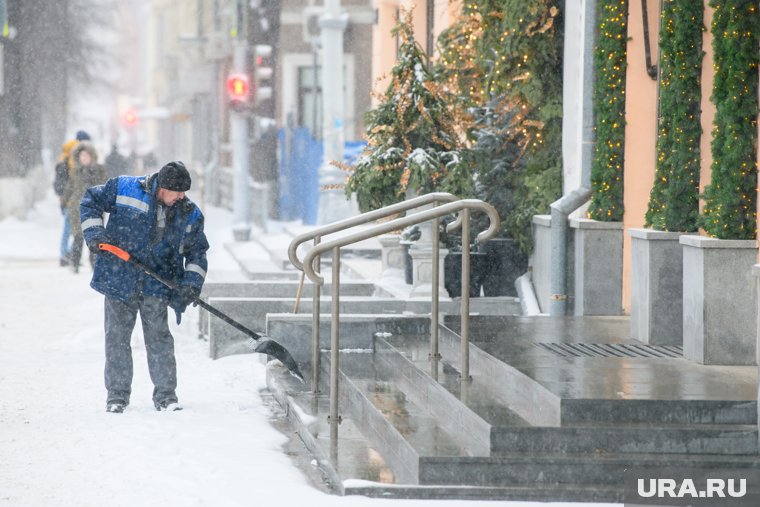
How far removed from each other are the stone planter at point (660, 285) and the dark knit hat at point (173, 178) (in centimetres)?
270

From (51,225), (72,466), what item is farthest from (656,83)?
(51,225)

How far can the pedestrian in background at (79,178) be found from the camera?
18.0 metres

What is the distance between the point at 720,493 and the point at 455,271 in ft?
20.2

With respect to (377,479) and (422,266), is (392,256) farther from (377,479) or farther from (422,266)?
(377,479)

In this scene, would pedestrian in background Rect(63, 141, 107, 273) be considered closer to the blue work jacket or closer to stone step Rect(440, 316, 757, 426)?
the blue work jacket

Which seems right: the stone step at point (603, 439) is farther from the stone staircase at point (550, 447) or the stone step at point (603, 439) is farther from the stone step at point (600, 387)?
the stone step at point (600, 387)

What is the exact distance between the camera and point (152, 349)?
8711mm

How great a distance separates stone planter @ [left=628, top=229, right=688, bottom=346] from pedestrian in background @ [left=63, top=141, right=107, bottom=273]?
1040 cm

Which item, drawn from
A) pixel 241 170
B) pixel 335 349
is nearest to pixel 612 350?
pixel 335 349

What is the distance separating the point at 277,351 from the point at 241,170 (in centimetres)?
1417

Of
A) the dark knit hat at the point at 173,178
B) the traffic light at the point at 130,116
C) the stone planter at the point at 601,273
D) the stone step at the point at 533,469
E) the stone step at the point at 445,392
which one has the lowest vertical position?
the stone step at the point at 533,469

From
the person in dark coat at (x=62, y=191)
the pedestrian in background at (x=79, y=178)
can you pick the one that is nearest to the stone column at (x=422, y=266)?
the pedestrian in background at (x=79, y=178)

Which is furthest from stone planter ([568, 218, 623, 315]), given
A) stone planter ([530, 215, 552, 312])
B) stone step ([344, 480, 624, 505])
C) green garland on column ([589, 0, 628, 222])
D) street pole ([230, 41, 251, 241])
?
street pole ([230, 41, 251, 241])

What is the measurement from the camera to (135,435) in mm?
7727
